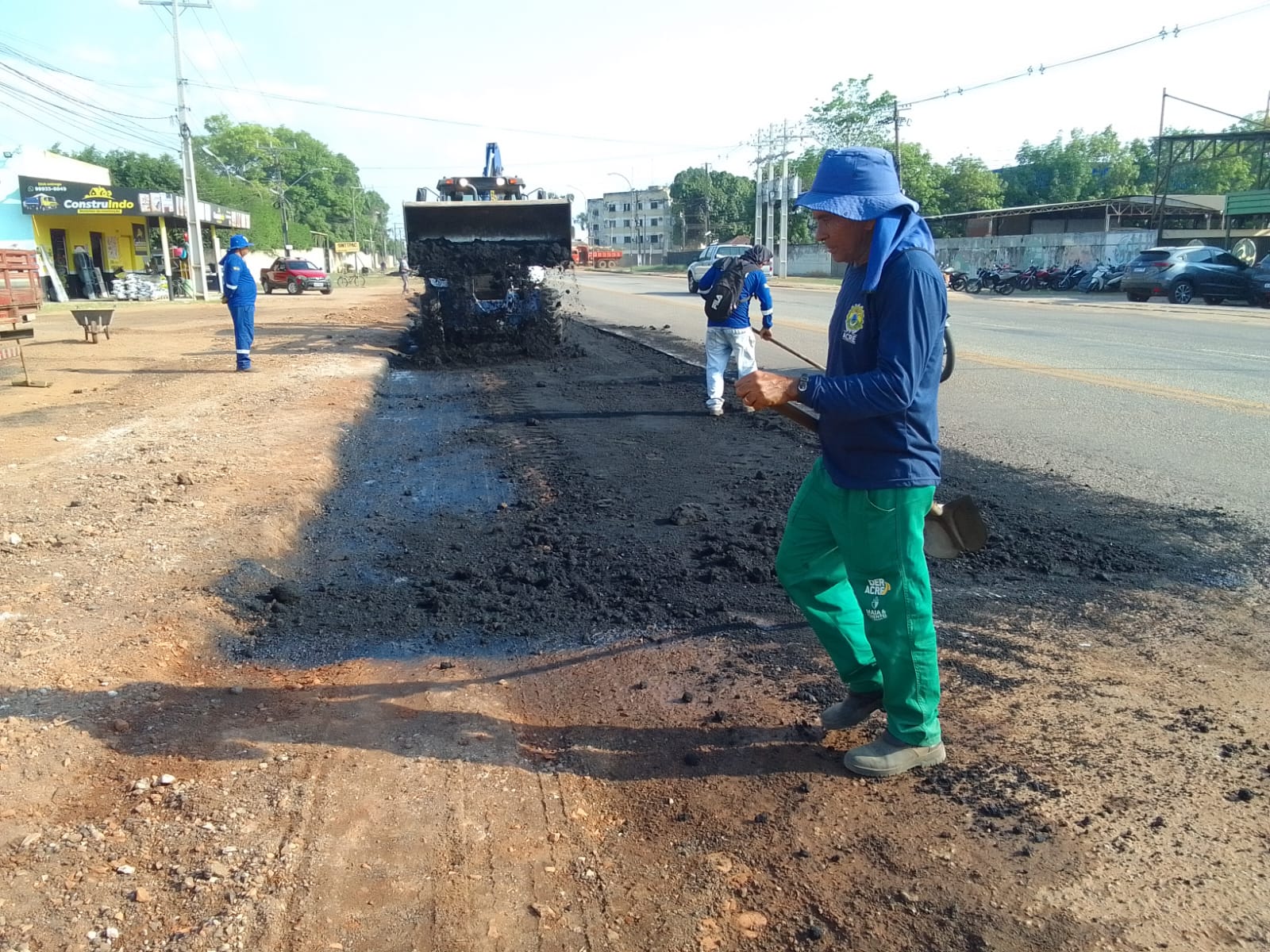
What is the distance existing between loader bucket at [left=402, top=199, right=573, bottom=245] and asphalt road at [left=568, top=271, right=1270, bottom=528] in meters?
3.55

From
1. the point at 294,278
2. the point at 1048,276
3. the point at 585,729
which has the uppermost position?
the point at 294,278

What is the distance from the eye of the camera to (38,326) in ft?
81.1

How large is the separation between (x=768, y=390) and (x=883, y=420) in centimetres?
36

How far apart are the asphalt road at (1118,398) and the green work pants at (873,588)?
12.9ft

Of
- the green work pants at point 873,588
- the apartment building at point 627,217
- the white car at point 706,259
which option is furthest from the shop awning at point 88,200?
the apartment building at point 627,217

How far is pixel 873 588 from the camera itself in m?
3.01

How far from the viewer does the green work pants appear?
296 cm

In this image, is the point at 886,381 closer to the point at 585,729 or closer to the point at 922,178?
the point at 585,729

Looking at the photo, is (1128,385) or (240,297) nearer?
(1128,385)

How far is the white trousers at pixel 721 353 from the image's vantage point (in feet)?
31.5

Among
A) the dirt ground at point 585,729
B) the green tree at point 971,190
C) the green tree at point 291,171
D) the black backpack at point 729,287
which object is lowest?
the dirt ground at point 585,729

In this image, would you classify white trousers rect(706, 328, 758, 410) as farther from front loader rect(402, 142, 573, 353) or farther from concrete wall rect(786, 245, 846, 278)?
concrete wall rect(786, 245, 846, 278)

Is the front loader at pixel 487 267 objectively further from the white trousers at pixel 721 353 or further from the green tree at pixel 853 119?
the green tree at pixel 853 119

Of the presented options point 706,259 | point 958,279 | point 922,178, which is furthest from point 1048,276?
point 922,178
